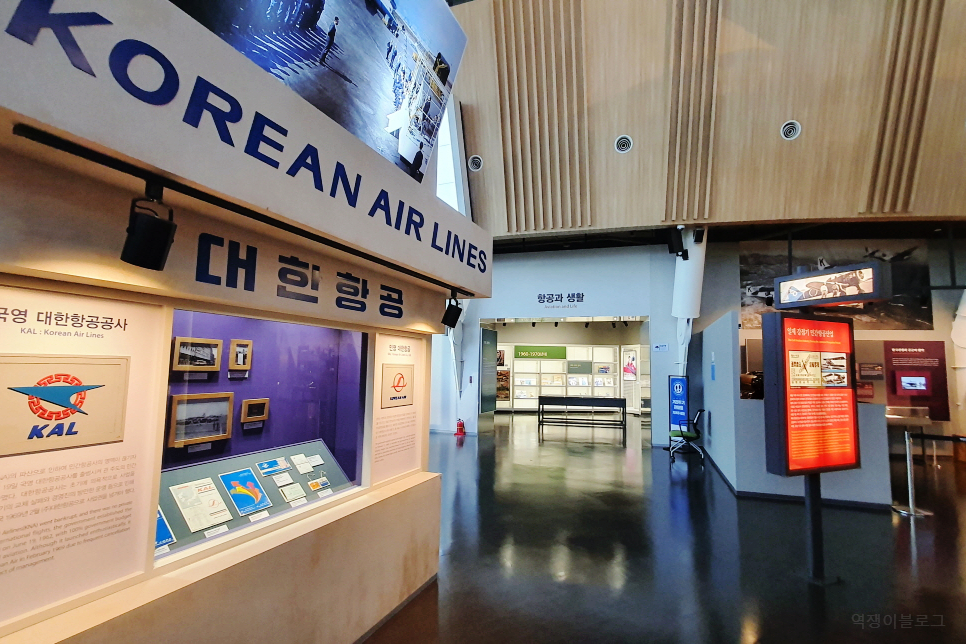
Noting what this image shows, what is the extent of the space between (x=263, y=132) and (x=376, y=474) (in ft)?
7.43

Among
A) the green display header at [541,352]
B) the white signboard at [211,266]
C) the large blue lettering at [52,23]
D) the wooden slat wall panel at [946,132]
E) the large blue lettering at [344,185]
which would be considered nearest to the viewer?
the large blue lettering at [52,23]

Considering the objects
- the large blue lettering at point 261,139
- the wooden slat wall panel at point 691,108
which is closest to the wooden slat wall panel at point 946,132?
the wooden slat wall panel at point 691,108

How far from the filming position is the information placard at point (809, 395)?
3609mm

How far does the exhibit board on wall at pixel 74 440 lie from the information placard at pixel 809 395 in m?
3.97

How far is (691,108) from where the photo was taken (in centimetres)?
754

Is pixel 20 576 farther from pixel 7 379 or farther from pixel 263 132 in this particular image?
pixel 263 132

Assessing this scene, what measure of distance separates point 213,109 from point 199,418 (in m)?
1.55

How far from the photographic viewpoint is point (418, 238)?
2.67 meters

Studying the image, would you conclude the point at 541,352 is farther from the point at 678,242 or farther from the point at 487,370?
the point at 678,242

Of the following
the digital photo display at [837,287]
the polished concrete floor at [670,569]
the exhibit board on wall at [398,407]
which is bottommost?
the polished concrete floor at [670,569]

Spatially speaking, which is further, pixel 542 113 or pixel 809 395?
pixel 542 113

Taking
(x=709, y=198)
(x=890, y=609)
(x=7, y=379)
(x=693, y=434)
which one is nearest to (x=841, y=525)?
(x=890, y=609)

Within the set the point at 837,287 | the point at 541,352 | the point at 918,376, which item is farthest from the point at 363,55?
the point at 541,352

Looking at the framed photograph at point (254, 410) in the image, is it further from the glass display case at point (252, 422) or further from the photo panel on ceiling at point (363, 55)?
the photo panel on ceiling at point (363, 55)
